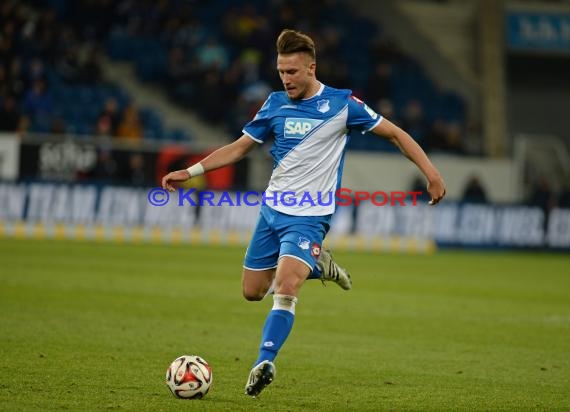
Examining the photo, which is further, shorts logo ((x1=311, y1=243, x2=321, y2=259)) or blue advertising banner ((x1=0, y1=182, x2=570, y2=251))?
blue advertising banner ((x1=0, y1=182, x2=570, y2=251))

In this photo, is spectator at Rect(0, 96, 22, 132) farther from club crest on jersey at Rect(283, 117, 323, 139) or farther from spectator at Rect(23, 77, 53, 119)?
club crest on jersey at Rect(283, 117, 323, 139)

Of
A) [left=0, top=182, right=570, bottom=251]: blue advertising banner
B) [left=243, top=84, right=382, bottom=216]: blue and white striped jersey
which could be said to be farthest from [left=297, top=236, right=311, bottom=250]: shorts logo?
[left=0, top=182, right=570, bottom=251]: blue advertising banner

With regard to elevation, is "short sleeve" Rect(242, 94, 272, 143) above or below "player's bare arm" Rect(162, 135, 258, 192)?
above

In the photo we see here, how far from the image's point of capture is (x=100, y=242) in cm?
2356

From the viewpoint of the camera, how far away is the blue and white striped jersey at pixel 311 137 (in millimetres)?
7645

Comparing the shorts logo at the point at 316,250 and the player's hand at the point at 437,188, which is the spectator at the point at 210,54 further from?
the player's hand at the point at 437,188

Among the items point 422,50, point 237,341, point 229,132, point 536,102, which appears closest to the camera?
point 237,341

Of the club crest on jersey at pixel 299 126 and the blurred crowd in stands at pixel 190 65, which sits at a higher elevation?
the blurred crowd in stands at pixel 190 65

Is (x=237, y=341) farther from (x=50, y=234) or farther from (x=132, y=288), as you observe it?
(x=50, y=234)

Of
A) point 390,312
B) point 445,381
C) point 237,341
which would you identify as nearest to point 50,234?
point 390,312

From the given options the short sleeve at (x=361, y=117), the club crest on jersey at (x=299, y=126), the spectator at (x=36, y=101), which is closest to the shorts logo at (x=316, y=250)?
the club crest on jersey at (x=299, y=126)

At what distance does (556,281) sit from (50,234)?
10.5 meters

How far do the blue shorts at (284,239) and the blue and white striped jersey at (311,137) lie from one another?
0.07 meters

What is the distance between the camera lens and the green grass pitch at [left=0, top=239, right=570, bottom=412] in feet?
23.6
